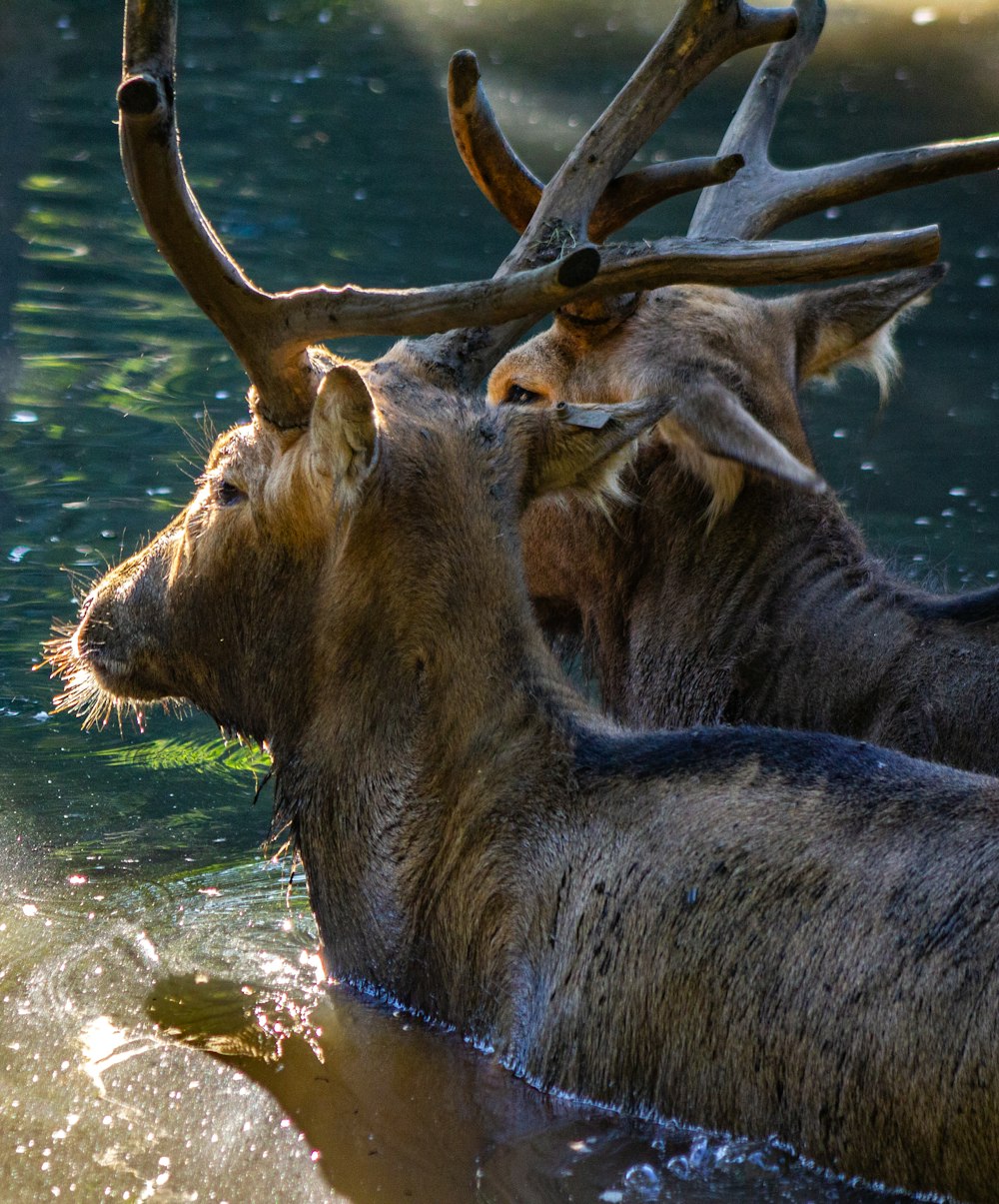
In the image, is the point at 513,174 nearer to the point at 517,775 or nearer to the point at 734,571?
the point at 734,571

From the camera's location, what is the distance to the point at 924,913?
3.45m

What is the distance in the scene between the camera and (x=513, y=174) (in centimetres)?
527

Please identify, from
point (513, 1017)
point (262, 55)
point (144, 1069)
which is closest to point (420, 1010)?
point (513, 1017)

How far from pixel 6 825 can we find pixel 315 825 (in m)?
1.62

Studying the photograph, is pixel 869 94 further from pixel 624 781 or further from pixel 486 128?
pixel 624 781

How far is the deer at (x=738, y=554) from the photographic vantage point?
4.86 meters

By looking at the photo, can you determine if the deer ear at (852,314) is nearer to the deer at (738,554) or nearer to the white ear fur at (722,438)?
the deer at (738,554)

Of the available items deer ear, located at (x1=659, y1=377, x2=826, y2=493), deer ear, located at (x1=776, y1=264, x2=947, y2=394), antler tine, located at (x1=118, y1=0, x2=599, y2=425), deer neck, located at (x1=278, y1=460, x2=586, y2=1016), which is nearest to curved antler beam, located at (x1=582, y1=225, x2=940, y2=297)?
antler tine, located at (x1=118, y1=0, x2=599, y2=425)

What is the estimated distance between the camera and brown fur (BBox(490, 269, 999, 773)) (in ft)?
16.0

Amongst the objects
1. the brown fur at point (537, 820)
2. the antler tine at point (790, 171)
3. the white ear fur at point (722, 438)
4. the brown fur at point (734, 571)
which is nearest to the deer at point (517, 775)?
the brown fur at point (537, 820)

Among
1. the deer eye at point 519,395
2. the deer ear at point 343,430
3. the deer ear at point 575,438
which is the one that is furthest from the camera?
the deer eye at point 519,395

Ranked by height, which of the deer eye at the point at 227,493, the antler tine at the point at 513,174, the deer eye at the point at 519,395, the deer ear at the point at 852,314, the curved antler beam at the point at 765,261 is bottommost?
the deer eye at the point at 227,493

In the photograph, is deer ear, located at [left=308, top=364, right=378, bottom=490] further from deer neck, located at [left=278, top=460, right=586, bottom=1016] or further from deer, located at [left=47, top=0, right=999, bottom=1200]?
deer neck, located at [left=278, top=460, right=586, bottom=1016]

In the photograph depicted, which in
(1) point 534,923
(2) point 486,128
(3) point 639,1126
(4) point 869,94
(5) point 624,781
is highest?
(4) point 869,94
